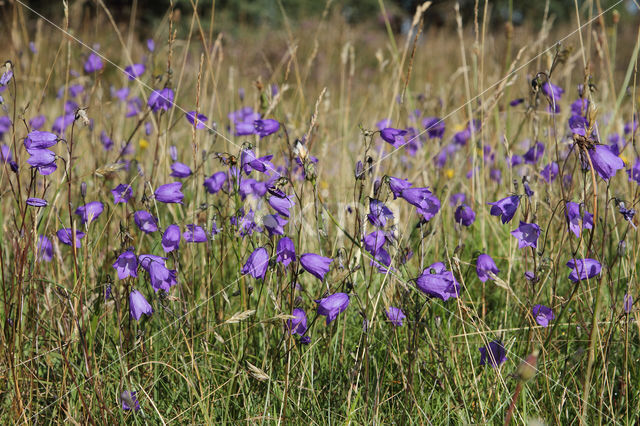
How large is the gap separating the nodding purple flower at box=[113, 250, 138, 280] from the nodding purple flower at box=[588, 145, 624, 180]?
1.05m

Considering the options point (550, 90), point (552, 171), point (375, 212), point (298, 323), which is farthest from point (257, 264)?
point (552, 171)

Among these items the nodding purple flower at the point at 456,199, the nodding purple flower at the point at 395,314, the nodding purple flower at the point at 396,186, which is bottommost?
the nodding purple flower at the point at 456,199

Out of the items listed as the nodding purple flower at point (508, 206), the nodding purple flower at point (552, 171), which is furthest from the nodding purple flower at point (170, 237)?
the nodding purple flower at point (552, 171)

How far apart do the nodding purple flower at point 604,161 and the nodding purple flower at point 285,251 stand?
670 mm

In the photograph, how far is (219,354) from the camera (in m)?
1.63

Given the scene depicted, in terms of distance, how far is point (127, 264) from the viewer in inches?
57.8

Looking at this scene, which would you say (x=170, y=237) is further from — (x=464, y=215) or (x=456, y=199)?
(x=456, y=199)

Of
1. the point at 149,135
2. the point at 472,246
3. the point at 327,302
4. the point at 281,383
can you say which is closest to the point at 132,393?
the point at 281,383

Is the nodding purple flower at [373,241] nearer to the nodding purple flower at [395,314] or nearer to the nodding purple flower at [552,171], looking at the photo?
the nodding purple flower at [395,314]

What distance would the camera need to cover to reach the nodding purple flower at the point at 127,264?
1447 mm

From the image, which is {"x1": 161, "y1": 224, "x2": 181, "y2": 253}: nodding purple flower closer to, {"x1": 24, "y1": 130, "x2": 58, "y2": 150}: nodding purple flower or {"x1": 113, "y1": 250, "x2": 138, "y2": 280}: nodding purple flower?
{"x1": 113, "y1": 250, "x2": 138, "y2": 280}: nodding purple flower

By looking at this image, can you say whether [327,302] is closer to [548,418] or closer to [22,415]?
[548,418]

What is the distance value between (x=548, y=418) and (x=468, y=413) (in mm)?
195

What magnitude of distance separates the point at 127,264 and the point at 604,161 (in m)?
1.09
